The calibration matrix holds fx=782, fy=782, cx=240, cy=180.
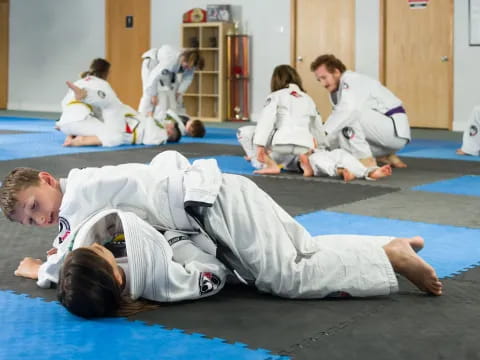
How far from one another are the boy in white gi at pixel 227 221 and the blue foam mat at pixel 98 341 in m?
0.36

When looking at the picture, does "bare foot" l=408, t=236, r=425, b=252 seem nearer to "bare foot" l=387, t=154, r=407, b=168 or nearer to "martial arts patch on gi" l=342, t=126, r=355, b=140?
"martial arts patch on gi" l=342, t=126, r=355, b=140

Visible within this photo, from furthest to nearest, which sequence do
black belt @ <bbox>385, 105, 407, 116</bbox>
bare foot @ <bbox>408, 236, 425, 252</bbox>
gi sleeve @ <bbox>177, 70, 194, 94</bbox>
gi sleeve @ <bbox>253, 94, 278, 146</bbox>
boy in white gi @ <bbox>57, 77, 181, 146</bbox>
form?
1. gi sleeve @ <bbox>177, 70, 194, 94</bbox>
2. boy in white gi @ <bbox>57, 77, 181, 146</bbox>
3. black belt @ <bbox>385, 105, 407, 116</bbox>
4. gi sleeve @ <bbox>253, 94, 278, 146</bbox>
5. bare foot @ <bbox>408, 236, 425, 252</bbox>

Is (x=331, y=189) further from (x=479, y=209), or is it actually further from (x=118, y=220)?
(x=118, y=220)

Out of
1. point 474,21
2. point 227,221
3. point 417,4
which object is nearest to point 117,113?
point 417,4

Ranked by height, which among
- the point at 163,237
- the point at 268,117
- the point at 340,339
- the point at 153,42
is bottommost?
the point at 340,339

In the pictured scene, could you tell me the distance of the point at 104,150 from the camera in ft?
30.2

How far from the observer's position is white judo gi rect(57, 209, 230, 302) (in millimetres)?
2885

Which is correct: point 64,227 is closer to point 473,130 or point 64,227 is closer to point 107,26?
point 473,130

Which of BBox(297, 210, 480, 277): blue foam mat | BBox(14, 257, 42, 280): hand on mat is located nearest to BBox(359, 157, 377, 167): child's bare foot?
BBox(297, 210, 480, 277): blue foam mat

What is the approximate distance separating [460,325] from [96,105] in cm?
749

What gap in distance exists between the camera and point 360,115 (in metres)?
7.36

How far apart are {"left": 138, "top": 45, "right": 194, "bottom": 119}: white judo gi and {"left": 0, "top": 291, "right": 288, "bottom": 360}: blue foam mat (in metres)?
8.24

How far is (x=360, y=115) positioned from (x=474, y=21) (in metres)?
5.51

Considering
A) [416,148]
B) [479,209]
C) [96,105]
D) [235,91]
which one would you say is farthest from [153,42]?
→ [479,209]
